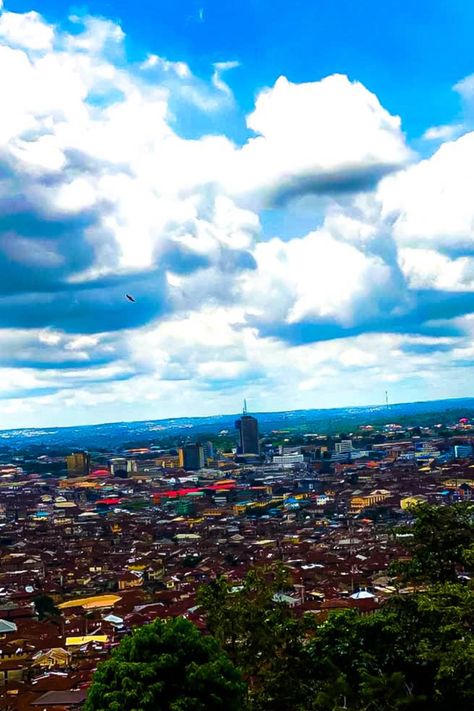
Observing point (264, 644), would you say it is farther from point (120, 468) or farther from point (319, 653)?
point (120, 468)

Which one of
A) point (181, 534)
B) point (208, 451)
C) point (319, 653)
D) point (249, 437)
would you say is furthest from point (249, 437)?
point (319, 653)

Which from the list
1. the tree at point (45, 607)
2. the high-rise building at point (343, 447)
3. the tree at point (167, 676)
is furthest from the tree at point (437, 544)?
the high-rise building at point (343, 447)

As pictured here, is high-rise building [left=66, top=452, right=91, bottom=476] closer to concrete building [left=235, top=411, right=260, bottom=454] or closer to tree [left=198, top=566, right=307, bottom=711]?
concrete building [left=235, top=411, right=260, bottom=454]

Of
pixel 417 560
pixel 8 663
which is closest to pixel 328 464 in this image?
pixel 8 663

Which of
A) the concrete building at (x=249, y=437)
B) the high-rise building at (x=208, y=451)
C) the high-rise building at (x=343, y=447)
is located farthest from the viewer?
the concrete building at (x=249, y=437)

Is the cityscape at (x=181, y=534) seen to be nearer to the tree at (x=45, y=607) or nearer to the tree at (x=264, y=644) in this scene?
the tree at (x=45, y=607)

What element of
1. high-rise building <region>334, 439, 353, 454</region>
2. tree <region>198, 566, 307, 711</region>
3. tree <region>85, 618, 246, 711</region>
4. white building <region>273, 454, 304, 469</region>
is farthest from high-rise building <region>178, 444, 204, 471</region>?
tree <region>85, 618, 246, 711</region>

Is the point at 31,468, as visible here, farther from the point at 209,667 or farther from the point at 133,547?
the point at 209,667
